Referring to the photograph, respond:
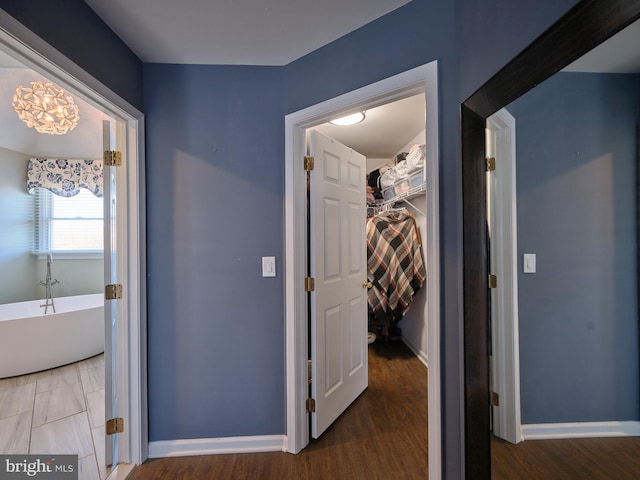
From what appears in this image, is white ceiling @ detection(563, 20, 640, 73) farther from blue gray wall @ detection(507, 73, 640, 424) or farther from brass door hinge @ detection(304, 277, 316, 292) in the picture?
brass door hinge @ detection(304, 277, 316, 292)

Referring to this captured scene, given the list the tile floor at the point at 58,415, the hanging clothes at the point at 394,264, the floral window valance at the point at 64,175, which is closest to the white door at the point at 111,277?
the tile floor at the point at 58,415

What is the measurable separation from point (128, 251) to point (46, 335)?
81.8 inches

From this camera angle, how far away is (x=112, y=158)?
1499 millimetres

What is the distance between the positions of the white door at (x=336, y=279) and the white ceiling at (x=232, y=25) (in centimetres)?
53

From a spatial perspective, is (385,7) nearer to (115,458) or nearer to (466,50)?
(466,50)

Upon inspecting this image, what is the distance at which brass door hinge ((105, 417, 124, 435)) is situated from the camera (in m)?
1.47

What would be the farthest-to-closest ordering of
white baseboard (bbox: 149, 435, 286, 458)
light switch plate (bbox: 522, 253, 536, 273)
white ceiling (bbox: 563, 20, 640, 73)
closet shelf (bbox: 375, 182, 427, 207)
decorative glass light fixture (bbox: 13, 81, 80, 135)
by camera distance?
closet shelf (bbox: 375, 182, 427, 207) → decorative glass light fixture (bbox: 13, 81, 80, 135) → white baseboard (bbox: 149, 435, 286, 458) → light switch plate (bbox: 522, 253, 536, 273) → white ceiling (bbox: 563, 20, 640, 73)

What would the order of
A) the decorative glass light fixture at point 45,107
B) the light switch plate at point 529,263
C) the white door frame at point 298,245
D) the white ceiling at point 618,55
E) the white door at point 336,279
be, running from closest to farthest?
the white ceiling at point 618,55, the light switch plate at point 529,263, the white door frame at point 298,245, the white door at point 336,279, the decorative glass light fixture at point 45,107

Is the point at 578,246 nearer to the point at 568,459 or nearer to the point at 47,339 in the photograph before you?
the point at 568,459

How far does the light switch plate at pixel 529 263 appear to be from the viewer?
796 mm

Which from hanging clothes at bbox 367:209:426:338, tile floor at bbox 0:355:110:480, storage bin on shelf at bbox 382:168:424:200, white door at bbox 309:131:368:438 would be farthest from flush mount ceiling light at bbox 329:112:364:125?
tile floor at bbox 0:355:110:480

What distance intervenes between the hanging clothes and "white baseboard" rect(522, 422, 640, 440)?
1.97m

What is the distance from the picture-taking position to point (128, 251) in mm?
1495

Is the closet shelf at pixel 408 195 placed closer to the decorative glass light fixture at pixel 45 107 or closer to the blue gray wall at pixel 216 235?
the blue gray wall at pixel 216 235
